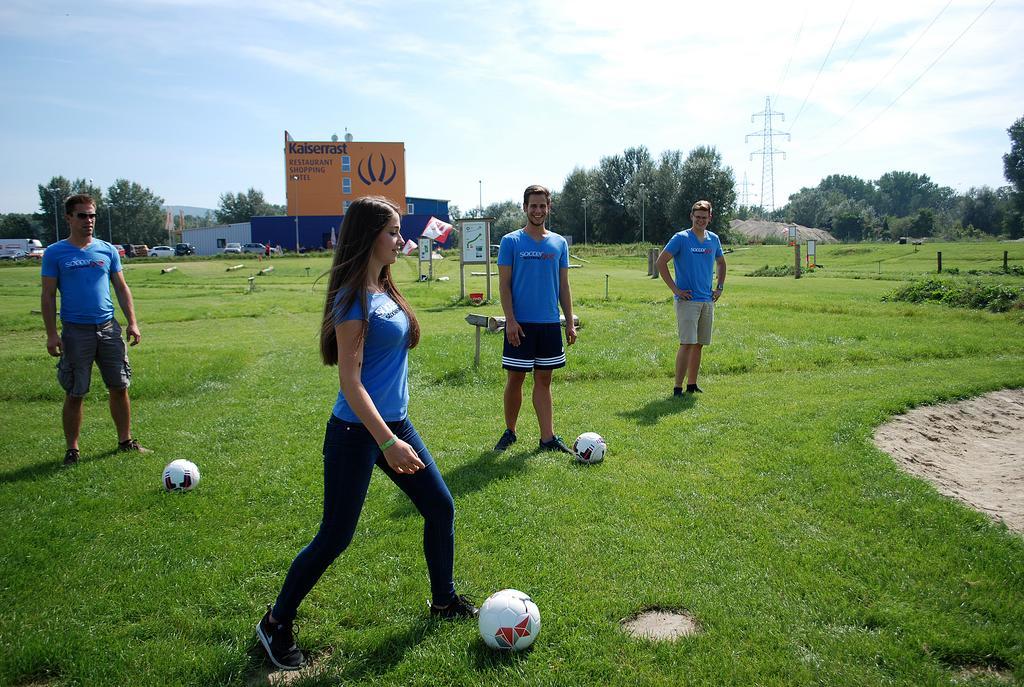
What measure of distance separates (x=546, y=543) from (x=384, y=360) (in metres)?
2.04

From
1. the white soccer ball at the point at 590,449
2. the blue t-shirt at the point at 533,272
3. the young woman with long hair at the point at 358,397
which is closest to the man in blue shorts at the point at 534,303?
the blue t-shirt at the point at 533,272

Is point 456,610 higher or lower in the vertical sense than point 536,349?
lower

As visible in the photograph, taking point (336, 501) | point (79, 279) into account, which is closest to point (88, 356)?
point (79, 279)

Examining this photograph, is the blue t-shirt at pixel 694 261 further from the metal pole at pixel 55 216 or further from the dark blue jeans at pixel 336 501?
the metal pole at pixel 55 216

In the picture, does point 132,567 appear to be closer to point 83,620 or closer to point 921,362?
point 83,620

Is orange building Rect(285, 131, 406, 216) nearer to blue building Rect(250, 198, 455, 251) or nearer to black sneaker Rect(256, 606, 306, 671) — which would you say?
blue building Rect(250, 198, 455, 251)

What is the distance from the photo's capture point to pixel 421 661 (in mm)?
3627

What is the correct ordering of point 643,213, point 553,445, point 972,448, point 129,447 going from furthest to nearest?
point 643,213, point 972,448, point 129,447, point 553,445

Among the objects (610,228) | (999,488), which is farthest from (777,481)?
(610,228)

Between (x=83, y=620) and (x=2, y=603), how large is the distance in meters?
0.63

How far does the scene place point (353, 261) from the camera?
3.48 meters

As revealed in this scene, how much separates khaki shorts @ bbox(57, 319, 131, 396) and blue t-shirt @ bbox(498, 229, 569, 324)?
13.0 ft

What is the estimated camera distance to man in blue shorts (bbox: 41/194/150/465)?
22.3 feet

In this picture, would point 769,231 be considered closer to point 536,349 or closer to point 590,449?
point 536,349
